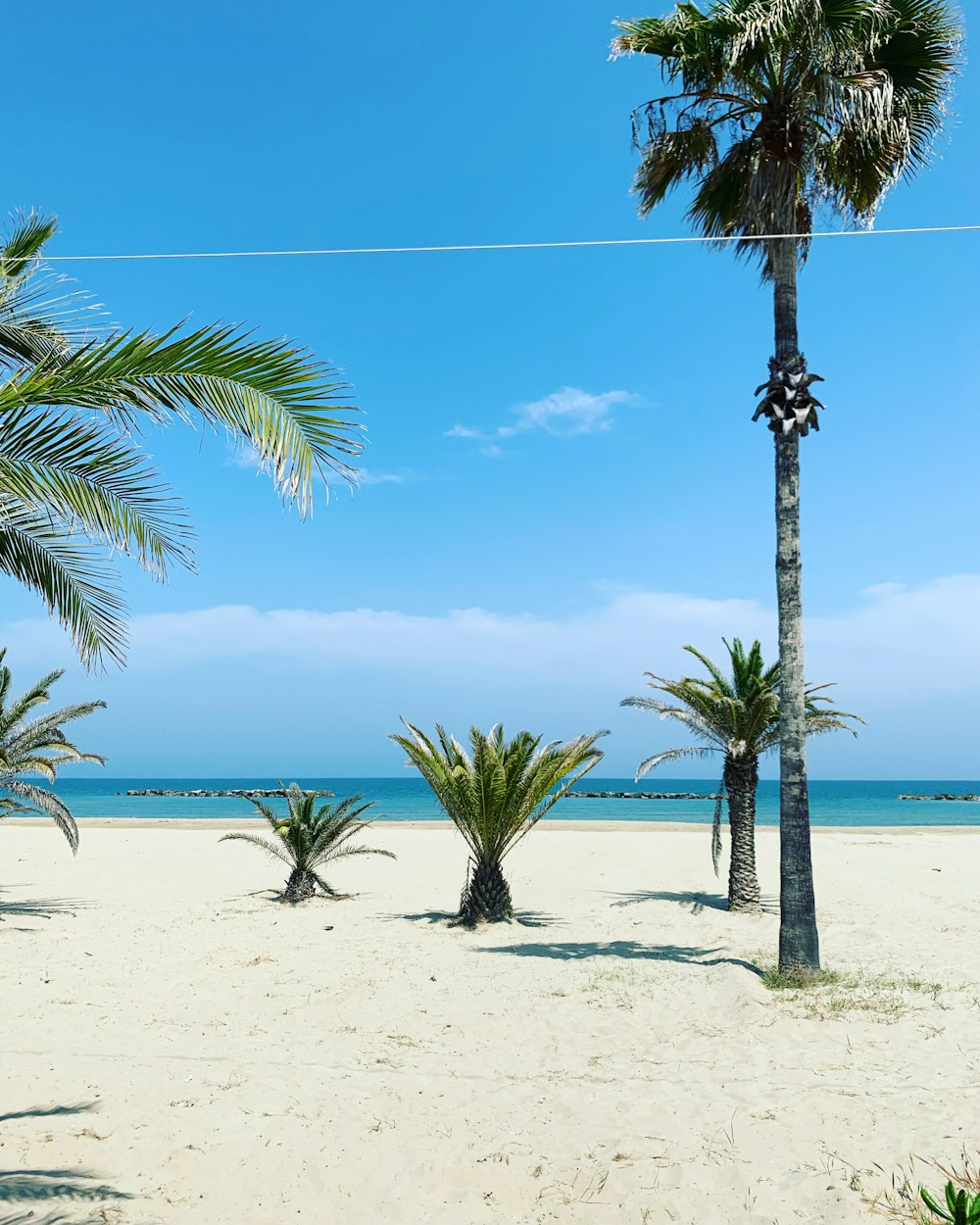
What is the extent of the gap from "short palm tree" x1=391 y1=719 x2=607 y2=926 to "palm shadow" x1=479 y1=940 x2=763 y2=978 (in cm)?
137

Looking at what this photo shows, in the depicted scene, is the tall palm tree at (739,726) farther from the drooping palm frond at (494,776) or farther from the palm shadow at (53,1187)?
the palm shadow at (53,1187)

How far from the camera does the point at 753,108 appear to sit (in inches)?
389

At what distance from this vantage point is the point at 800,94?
9492mm

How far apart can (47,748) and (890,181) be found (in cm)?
1356

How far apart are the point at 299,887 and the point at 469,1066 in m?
8.48

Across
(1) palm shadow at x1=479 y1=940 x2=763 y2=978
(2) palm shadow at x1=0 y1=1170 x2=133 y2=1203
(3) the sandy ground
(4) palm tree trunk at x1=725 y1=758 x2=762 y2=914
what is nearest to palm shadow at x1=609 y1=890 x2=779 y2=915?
(4) palm tree trunk at x1=725 y1=758 x2=762 y2=914

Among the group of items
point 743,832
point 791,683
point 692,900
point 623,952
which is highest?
point 791,683

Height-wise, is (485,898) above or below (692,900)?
above

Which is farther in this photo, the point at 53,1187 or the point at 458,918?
the point at 458,918

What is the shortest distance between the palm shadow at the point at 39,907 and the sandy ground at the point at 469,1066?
0.12m

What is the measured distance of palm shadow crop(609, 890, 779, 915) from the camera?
1382cm

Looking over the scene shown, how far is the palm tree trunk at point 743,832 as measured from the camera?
520 inches

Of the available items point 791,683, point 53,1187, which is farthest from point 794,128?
point 53,1187

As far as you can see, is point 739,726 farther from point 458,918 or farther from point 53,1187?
point 53,1187
